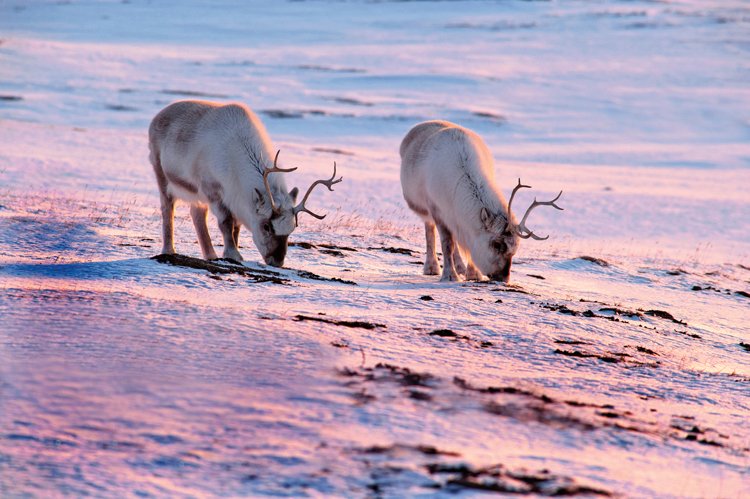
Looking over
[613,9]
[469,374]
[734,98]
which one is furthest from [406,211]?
[613,9]

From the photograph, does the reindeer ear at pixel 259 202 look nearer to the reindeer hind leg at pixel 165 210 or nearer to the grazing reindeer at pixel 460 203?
the reindeer hind leg at pixel 165 210

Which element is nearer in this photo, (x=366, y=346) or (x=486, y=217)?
(x=366, y=346)

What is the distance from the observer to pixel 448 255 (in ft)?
33.1

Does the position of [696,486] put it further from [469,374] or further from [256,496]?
[256,496]

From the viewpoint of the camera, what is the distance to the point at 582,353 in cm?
629

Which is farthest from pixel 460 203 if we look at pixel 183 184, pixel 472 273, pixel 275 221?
pixel 183 184

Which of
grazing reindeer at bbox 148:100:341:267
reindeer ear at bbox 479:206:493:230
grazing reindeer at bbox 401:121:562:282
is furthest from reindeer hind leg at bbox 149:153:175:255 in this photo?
reindeer ear at bbox 479:206:493:230

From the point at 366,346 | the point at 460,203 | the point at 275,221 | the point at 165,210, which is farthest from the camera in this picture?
the point at 165,210

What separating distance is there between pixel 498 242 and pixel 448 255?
770 millimetres

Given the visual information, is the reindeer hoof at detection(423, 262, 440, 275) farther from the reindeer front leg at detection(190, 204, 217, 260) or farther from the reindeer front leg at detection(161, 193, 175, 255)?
the reindeer front leg at detection(161, 193, 175, 255)

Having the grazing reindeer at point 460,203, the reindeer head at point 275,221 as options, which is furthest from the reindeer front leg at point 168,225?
the grazing reindeer at point 460,203

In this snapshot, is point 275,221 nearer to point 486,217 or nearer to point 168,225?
point 168,225

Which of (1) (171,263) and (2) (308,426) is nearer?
(2) (308,426)

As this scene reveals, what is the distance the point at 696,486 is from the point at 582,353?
7.01ft
